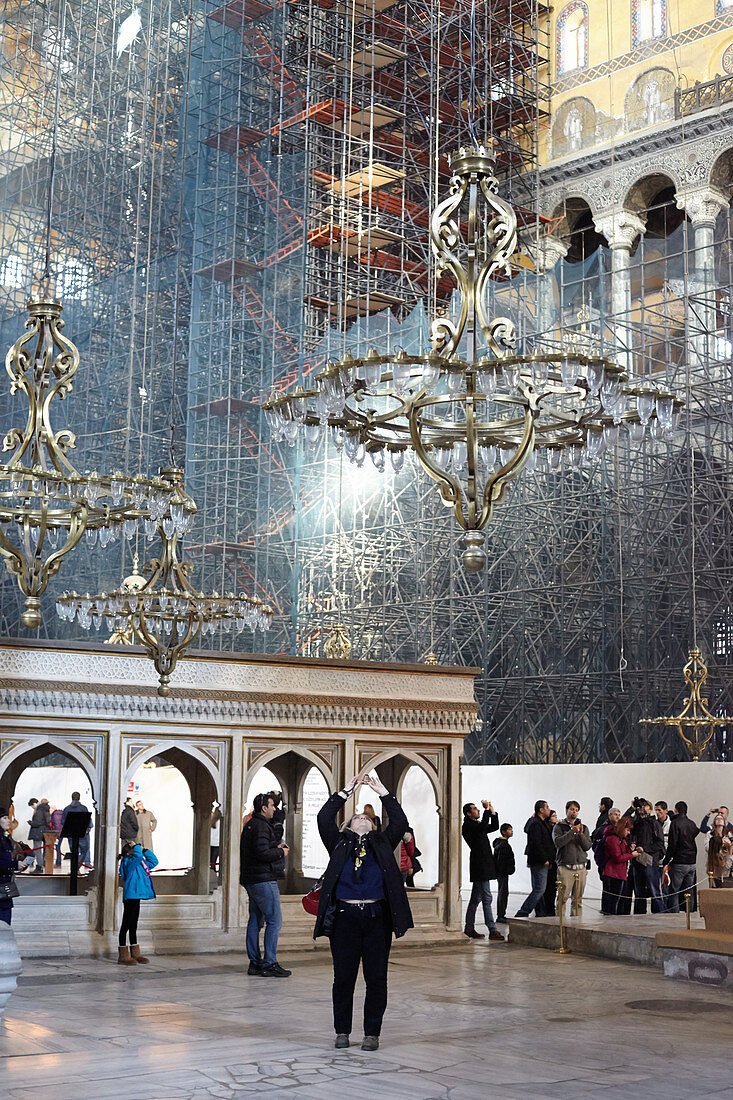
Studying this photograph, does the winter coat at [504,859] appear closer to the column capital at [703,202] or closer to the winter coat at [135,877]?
the winter coat at [135,877]

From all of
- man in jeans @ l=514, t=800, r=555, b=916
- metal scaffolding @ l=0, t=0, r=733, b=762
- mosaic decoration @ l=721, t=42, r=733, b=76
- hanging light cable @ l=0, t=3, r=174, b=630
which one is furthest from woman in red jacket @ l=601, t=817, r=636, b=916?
mosaic decoration @ l=721, t=42, r=733, b=76

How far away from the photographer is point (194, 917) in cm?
1205

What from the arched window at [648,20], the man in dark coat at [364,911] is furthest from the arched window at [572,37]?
the man in dark coat at [364,911]

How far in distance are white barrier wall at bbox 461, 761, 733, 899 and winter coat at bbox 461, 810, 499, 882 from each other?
510 cm

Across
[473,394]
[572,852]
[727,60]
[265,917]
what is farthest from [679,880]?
[727,60]

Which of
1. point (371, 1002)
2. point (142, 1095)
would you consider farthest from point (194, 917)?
point (142, 1095)

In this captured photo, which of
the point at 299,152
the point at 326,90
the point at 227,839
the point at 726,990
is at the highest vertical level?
the point at 326,90

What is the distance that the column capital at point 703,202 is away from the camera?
25672 millimetres

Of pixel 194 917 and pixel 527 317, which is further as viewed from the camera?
pixel 527 317

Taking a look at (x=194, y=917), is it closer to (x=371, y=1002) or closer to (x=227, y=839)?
(x=227, y=839)

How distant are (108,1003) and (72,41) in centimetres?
1997

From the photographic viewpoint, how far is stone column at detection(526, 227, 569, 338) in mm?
25344

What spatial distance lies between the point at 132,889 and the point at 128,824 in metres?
1.19

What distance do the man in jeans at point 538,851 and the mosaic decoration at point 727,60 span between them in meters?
17.3
